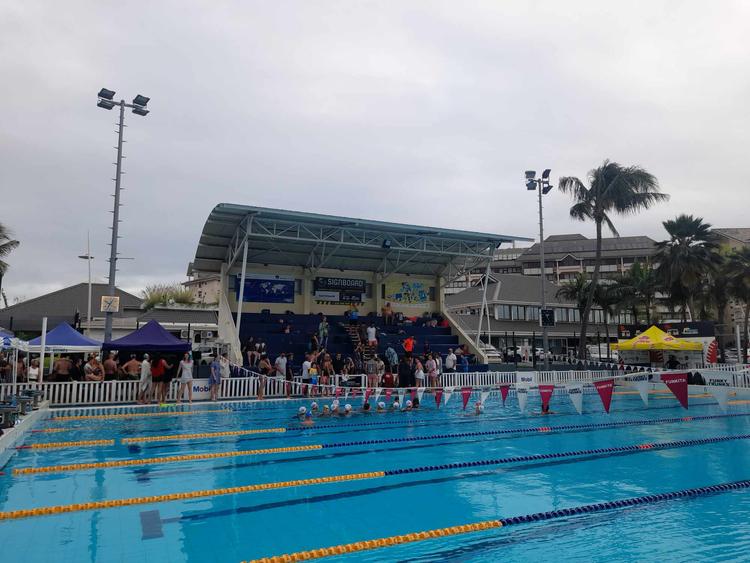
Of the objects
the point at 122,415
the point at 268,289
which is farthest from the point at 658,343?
the point at 122,415

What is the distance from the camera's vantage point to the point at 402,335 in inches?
1062

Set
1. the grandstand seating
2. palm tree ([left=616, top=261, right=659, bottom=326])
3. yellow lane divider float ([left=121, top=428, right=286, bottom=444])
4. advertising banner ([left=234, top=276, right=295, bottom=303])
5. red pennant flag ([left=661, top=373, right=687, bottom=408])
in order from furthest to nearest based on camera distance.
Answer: palm tree ([left=616, top=261, right=659, bottom=326]) → advertising banner ([left=234, top=276, right=295, bottom=303]) → the grandstand seating → red pennant flag ([left=661, top=373, right=687, bottom=408]) → yellow lane divider float ([left=121, top=428, right=286, bottom=444])

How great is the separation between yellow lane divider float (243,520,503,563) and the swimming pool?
4.1 inches

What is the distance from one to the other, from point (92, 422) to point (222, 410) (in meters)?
3.72

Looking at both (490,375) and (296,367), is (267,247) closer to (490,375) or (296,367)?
(296,367)

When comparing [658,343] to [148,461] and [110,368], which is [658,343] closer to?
[110,368]

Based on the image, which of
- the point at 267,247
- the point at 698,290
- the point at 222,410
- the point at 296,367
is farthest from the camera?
the point at 698,290

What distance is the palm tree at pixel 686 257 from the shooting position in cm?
3453

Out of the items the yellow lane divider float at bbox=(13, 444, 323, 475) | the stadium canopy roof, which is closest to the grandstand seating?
the stadium canopy roof

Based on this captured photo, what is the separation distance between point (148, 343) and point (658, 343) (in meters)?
22.0

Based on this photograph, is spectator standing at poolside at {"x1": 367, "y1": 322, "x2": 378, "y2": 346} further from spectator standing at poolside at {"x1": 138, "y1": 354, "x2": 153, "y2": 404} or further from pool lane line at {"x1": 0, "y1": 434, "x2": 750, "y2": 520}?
pool lane line at {"x1": 0, "y1": 434, "x2": 750, "y2": 520}

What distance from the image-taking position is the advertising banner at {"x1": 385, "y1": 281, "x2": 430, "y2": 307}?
30.2 meters

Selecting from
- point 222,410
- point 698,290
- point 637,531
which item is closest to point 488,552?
point 637,531

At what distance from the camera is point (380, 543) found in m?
5.28
